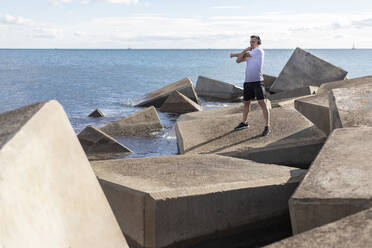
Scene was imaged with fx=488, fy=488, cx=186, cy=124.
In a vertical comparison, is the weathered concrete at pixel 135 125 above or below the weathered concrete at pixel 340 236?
below

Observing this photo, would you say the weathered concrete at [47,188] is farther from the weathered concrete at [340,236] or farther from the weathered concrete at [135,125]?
the weathered concrete at [135,125]

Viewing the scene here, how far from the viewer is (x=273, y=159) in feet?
20.0

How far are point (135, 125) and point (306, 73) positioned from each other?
8638 millimetres

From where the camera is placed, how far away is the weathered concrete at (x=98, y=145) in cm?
941

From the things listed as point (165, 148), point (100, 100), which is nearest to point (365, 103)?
point (165, 148)

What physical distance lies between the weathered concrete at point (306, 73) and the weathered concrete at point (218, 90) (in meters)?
1.90

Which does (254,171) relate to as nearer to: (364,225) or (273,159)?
(273,159)

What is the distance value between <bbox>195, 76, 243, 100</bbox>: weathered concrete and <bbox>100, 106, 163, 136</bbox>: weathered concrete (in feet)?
28.6

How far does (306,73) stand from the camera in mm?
17984

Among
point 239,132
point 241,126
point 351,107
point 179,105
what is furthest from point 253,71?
point 179,105

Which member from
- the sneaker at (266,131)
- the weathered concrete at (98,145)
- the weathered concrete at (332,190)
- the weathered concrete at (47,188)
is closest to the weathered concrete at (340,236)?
the weathered concrete at (332,190)

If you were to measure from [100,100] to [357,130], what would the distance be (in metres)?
21.5

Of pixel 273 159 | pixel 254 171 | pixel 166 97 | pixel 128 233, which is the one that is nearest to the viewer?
pixel 128 233

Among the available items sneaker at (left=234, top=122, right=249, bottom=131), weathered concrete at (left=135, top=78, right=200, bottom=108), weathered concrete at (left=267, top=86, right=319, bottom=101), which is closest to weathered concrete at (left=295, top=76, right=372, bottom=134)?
sneaker at (left=234, top=122, right=249, bottom=131)
